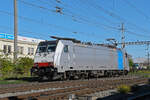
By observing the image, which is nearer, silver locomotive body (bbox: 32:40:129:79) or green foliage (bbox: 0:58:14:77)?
silver locomotive body (bbox: 32:40:129:79)

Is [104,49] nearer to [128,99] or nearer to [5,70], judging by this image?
[5,70]

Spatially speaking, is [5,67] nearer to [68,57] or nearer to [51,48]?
[51,48]

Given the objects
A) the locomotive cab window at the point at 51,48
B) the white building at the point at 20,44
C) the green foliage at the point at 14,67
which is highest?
the white building at the point at 20,44

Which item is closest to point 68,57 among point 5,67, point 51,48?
point 51,48

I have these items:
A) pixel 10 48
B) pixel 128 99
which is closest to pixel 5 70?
pixel 128 99

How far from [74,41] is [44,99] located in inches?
503

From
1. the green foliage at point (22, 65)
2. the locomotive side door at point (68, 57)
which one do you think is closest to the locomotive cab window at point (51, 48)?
the locomotive side door at point (68, 57)

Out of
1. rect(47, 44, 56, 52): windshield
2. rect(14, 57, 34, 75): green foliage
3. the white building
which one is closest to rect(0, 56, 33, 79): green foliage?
rect(14, 57, 34, 75): green foliage

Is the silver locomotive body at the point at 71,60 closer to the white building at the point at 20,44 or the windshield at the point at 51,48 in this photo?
the windshield at the point at 51,48

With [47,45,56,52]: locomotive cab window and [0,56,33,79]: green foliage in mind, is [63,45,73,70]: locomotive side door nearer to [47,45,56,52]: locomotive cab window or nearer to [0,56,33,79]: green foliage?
[47,45,56,52]: locomotive cab window

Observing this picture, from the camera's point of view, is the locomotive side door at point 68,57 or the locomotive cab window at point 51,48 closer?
the locomotive cab window at point 51,48

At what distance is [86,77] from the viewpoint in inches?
929

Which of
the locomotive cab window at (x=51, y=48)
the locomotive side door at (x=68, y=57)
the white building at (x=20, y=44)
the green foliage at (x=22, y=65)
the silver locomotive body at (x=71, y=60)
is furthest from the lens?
the white building at (x=20, y=44)

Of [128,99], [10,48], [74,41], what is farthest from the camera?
[10,48]
